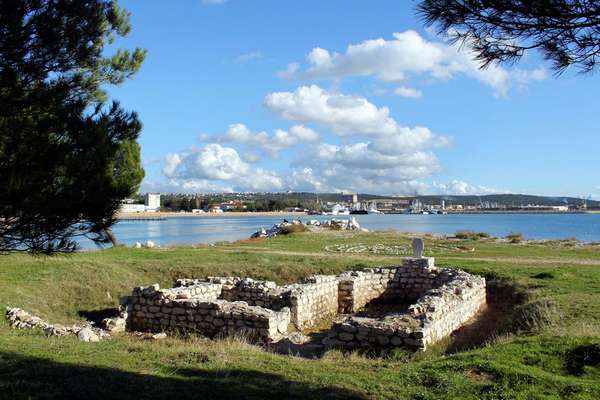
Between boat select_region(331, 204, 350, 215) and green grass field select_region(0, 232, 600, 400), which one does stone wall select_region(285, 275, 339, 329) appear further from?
boat select_region(331, 204, 350, 215)

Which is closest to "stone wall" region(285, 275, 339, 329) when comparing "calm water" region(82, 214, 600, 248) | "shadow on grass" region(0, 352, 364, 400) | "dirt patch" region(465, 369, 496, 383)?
"shadow on grass" region(0, 352, 364, 400)

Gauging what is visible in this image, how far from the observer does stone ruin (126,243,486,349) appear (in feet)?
36.8

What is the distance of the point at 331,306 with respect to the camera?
57.1ft

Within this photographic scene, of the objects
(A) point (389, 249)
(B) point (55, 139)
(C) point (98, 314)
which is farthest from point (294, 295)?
(A) point (389, 249)

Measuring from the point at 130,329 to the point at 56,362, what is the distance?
20.3 ft

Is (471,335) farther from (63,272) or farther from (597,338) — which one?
(63,272)

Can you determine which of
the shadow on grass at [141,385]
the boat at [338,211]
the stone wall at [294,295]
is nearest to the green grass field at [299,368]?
the shadow on grass at [141,385]

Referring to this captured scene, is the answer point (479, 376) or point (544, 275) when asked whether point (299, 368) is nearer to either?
point (479, 376)

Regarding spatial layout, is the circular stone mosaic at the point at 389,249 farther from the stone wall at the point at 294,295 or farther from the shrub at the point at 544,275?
the stone wall at the point at 294,295

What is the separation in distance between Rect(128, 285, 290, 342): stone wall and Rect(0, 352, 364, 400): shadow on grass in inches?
164

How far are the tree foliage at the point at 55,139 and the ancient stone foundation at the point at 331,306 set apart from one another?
5418 mm

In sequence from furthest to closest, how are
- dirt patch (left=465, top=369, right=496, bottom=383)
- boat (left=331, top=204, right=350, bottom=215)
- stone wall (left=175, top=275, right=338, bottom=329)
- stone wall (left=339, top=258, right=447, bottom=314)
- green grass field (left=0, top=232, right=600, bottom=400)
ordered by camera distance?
boat (left=331, top=204, right=350, bottom=215)
stone wall (left=339, top=258, right=447, bottom=314)
stone wall (left=175, top=275, right=338, bottom=329)
dirt patch (left=465, top=369, right=496, bottom=383)
green grass field (left=0, top=232, right=600, bottom=400)

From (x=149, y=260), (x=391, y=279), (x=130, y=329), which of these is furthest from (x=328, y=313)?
(x=149, y=260)

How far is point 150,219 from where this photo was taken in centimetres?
14412
